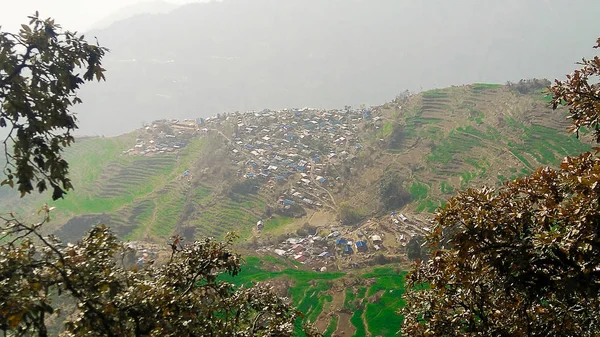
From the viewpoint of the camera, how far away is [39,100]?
396 cm

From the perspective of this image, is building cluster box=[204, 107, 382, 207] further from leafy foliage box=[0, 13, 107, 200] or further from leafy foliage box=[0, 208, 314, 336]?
leafy foliage box=[0, 13, 107, 200]

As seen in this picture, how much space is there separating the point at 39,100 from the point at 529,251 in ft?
17.3

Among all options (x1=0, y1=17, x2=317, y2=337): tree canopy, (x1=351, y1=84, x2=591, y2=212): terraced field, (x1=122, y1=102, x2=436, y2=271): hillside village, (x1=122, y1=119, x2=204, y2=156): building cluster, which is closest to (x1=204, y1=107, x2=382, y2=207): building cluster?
(x1=122, y1=102, x2=436, y2=271): hillside village

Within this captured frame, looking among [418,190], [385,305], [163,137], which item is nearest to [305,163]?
[418,190]

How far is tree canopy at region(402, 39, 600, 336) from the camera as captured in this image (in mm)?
4211

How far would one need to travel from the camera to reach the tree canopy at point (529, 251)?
4211mm

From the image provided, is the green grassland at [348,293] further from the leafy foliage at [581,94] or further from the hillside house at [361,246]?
the leafy foliage at [581,94]

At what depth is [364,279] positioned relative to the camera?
1193 inches

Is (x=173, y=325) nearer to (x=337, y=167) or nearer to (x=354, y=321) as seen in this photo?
(x=354, y=321)

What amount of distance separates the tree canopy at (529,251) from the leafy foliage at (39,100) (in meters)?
4.12

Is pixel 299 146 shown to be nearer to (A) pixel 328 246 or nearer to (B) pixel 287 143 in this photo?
(B) pixel 287 143

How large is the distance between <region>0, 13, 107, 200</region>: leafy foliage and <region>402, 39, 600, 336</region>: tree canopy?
4116 millimetres

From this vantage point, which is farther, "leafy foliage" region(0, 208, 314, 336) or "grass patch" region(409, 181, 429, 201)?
A: "grass patch" region(409, 181, 429, 201)

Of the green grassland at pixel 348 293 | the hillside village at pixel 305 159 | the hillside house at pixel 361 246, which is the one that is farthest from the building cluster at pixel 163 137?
the hillside house at pixel 361 246
